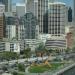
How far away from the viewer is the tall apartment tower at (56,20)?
39.9 m

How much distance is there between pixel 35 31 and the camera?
125ft

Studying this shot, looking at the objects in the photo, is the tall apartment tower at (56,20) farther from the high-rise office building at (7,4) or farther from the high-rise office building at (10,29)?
the high-rise office building at (7,4)

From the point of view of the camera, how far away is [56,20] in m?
40.0

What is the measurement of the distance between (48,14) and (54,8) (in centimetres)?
83

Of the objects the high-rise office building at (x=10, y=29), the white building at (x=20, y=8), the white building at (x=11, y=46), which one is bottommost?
the white building at (x=11, y=46)

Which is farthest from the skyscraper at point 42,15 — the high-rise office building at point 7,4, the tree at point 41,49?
the tree at point 41,49

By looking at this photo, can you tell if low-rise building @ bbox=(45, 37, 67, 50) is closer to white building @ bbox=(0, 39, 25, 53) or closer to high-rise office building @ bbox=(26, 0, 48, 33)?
white building @ bbox=(0, 39, 25, 53)

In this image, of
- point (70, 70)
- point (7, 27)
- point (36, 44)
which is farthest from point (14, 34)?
point (70, 70)

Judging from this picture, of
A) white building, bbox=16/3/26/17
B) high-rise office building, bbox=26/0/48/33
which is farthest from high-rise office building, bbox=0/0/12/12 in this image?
high-rise office building, bbox=26/0/48/33

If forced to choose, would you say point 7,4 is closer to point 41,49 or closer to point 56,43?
point 56,43

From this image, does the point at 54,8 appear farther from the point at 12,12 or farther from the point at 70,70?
the point at 70,70

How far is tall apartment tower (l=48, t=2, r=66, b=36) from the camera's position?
3991 centimetres

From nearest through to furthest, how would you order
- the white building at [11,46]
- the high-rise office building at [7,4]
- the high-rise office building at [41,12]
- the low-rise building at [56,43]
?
the white building at [11,46] < the low-rise building at [56,43] < the high-rise office building at [41,12] < the high-rise office building at [7,4]

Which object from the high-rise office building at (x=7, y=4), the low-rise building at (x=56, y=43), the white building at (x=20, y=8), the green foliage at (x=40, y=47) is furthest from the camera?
the high-rise office building at (x=7, y=4)
